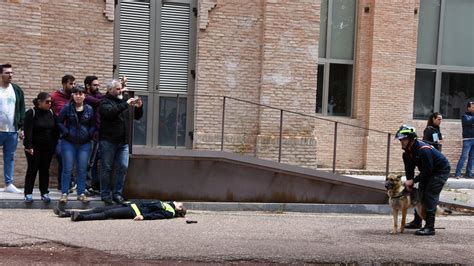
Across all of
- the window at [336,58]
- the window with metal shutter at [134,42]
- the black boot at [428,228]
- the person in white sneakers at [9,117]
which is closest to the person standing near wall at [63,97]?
the person in white sneakers at [9,117]

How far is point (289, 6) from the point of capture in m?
12.5

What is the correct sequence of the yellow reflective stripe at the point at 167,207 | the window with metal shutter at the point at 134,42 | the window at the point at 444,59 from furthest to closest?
the window at the point at 444,59, the window with metal shutter at the point at 134,42, the yellow reflective stripe at the point at 167,207

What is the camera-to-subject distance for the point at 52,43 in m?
11.3

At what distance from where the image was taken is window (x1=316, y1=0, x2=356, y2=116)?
1399cm

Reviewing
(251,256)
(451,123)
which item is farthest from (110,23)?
(451,123)

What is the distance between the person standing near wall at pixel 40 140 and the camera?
8.62 m

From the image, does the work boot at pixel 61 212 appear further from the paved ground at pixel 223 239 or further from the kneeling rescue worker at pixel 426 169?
the kneeling rescue worker at pixel 426 169

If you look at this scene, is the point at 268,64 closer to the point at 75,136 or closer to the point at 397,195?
the point at 75,136

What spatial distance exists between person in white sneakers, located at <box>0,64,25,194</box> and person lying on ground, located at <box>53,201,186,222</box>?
169 centimetres

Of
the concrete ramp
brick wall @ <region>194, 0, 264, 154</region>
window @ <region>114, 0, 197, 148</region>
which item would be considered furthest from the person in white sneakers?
brick wall @ <region>194, 0, 264, 154</region>

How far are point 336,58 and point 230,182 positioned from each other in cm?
590

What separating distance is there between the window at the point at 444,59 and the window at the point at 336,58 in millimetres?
2009

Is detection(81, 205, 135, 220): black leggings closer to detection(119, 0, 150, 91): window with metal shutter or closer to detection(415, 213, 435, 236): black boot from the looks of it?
detection(415, 213, 435, 236): black boot

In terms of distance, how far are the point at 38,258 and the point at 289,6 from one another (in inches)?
337
